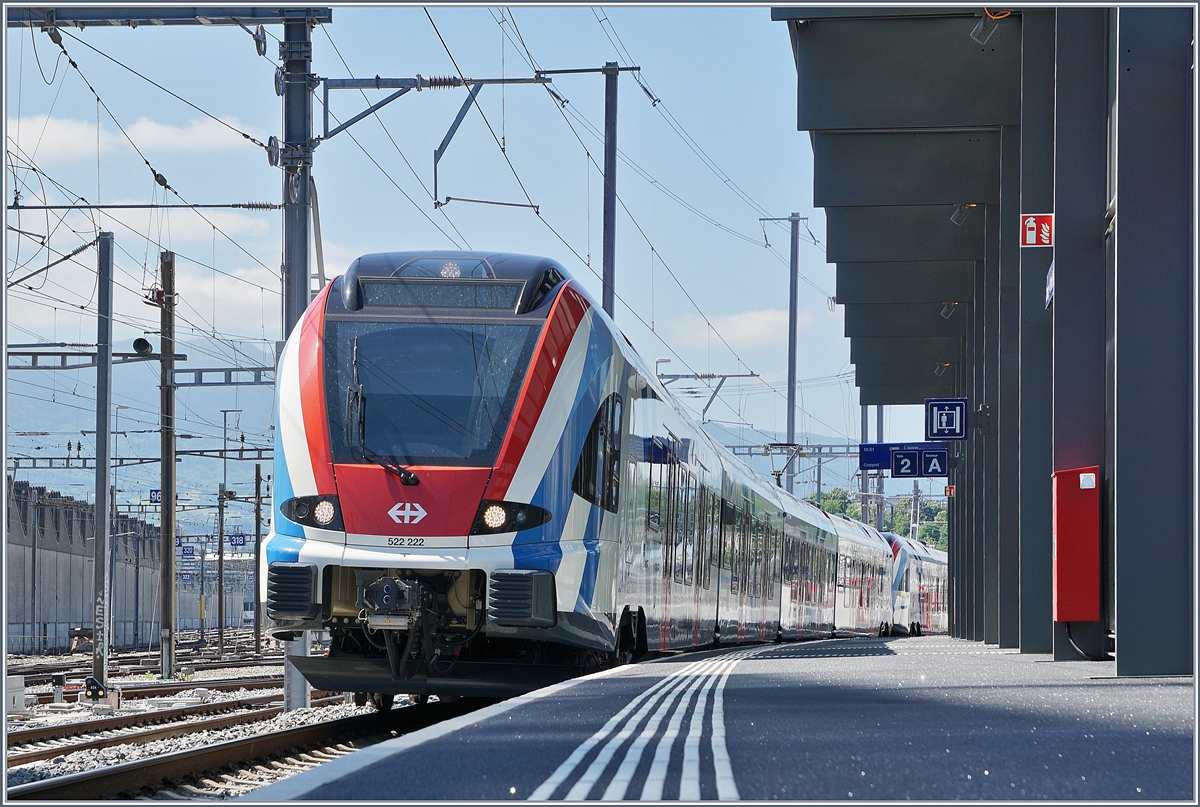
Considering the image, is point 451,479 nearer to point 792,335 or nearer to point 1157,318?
point 1157,318

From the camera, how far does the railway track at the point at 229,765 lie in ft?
27.4

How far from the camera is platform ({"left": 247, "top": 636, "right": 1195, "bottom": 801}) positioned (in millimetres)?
4926

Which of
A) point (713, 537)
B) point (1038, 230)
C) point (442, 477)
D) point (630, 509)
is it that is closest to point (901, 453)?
point (713, 537)

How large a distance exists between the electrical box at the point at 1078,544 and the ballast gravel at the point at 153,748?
6.40 m

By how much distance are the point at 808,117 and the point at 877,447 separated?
53.1 ft

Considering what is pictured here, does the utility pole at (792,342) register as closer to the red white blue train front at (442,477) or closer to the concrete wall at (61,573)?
the concrete wall at (61,573)

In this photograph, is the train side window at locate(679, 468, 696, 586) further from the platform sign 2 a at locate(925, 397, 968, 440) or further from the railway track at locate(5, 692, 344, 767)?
the platform sign 2 a at locate(925, 397, 968, 440)

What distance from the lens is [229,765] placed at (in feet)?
32.1

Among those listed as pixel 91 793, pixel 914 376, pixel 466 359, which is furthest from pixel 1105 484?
Result: pixel 914 376

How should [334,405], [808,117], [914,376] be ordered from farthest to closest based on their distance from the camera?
[914,376]
[808,117]
[334,405]

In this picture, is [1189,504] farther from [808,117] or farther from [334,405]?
[808,117]

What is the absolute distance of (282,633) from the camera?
35.7 feet

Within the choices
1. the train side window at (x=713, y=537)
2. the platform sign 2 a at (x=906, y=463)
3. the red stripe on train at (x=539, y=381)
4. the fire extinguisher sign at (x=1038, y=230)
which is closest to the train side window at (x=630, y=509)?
the red stripe on train at (x=539, y=381)

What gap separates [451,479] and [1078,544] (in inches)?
212
